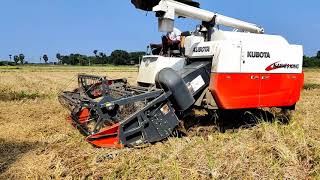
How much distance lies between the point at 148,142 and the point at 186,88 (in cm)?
96

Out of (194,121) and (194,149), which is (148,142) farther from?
(194,121)

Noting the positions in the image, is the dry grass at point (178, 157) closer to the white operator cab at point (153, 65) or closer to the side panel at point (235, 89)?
the side panel at point (235, 89)

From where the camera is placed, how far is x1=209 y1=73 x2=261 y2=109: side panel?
254 inches

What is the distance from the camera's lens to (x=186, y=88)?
622 cm

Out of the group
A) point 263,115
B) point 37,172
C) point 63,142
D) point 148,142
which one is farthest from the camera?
point 263,115

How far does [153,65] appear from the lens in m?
7.61

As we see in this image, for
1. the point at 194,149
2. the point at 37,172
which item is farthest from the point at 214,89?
the point at 37,172

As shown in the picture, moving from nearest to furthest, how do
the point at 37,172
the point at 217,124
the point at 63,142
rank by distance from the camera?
the point at 37,172, the point at 63,142, the point at 217,124

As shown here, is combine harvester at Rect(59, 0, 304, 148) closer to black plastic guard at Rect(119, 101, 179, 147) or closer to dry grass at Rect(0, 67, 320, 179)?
black plastic guard at Rect(119, 101, 179, 147)

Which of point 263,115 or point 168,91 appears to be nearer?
point 168,91

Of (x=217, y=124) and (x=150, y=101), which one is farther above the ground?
(x=150, y=101)

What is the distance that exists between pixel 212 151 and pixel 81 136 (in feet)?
7.78

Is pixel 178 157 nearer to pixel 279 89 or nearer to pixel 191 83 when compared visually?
pixel 191 83

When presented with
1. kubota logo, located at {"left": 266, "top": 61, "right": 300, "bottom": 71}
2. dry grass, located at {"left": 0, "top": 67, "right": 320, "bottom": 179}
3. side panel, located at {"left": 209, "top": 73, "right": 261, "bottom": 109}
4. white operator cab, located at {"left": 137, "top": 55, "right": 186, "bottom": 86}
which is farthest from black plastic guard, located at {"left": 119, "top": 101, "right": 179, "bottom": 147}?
kubota logo, located at {"left": 266, "top": 61, "right": 300, "bottom": 71}
